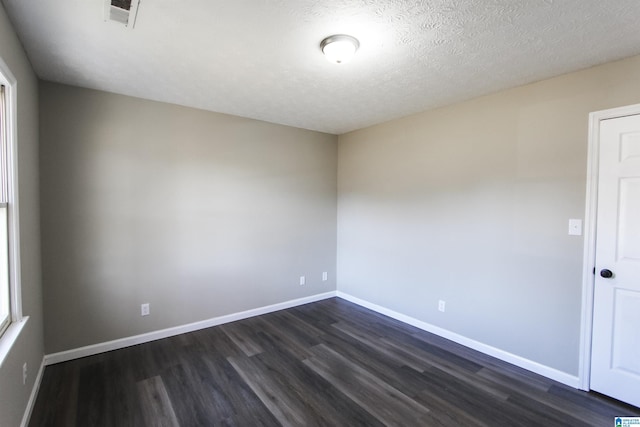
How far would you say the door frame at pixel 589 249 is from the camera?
7.54 ft

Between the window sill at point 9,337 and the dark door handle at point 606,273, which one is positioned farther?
the dark door handle at point 606,273

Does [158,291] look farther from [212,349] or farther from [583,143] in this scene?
[583,143]

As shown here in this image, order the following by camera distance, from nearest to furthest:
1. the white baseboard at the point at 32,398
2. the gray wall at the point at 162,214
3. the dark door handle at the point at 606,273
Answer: the white baseboard at the point at 32,398
the dark door handle at the point at 606,273
the gray wall at the point at 162,214

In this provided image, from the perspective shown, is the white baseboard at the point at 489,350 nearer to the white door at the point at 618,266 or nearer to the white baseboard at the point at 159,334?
the white door at the point at 618,266

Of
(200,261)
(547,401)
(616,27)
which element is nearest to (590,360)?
(547,401)

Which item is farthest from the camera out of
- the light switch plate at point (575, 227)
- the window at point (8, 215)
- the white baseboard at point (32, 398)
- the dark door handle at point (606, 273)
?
the light switch plate at point (575, 227)

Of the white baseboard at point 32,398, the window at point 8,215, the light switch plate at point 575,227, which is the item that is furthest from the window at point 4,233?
the light switch plate at point 575,227

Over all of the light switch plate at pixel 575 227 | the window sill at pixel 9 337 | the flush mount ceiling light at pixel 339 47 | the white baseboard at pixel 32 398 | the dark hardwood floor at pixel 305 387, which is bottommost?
the dark hardwood floor at pixel 305 387

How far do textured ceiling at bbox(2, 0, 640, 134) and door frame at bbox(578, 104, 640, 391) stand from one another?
56 centimetres

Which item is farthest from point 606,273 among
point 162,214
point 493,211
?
point 162,214

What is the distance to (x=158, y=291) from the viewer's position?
126 inches

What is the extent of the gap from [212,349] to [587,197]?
143 inches

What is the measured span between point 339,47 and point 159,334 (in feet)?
10.9

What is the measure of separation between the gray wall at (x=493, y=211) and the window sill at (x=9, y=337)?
347 centimetres
